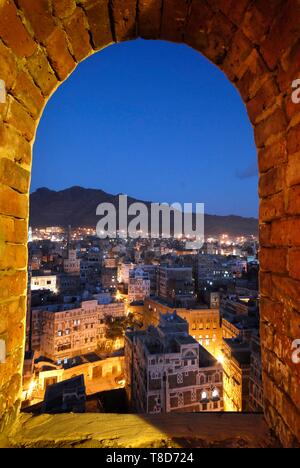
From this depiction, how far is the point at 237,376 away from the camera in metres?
17.2

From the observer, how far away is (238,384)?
674 inches

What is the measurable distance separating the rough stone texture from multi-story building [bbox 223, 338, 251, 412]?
1701cm

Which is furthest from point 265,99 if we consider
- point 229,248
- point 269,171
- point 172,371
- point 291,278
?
point 229,248

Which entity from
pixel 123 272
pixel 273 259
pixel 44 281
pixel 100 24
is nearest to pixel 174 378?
pixel 273 259

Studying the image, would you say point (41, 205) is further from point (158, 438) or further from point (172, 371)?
point (158, 438)

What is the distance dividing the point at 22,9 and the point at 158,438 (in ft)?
8.51

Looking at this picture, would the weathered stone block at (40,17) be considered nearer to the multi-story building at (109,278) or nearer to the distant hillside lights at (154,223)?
the multi-story building at (109,278)

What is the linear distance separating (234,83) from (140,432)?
7.98 ft

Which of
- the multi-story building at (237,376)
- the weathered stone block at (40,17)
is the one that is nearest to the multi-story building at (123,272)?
the multi-story building at (237,376)

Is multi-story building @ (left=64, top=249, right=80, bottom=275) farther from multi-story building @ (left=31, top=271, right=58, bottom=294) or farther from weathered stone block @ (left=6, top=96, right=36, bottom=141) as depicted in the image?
weathered stone block @ (left=6, top=96, right=36, bottom=141)

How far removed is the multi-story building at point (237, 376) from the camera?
54.4 feet

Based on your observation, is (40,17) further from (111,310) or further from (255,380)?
(111,310)

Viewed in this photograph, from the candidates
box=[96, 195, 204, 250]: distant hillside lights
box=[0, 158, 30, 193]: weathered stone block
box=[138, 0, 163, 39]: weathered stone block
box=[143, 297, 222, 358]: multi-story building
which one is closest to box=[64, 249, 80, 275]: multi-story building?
box=[143, 297, 222, 358]: multi-story building

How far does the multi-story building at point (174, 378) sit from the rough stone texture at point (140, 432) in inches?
512
